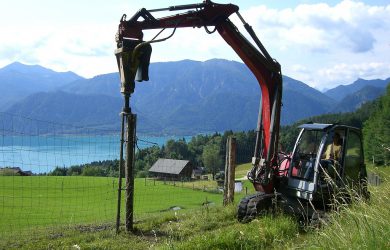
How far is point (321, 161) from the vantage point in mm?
9969

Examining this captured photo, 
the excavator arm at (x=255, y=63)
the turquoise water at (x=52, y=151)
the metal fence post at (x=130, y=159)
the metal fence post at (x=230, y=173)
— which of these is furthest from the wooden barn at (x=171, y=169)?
the metal fence post at (x=130, y=159)

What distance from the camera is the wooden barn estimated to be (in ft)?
251

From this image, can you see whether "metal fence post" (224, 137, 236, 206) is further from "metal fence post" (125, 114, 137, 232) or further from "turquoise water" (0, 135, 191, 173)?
"metal fence post" (125, 114, 137, 232)

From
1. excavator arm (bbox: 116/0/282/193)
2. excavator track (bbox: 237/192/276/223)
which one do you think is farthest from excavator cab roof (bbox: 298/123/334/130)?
excavator track (bbox: 237/192/276/223)

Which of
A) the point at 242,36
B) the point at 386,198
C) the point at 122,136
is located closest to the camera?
the point at 386,198

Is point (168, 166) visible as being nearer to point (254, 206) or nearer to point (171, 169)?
point (171, 169)

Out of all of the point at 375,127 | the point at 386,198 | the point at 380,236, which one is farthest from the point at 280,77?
the point at 375,127

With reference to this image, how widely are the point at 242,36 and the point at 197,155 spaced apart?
285 feet

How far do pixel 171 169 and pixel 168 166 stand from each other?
146 centimetres

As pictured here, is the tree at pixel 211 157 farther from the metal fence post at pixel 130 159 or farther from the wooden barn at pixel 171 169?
the metal fence post at pixel 130 159

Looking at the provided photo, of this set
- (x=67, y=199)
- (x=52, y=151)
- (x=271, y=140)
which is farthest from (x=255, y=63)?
(x=67, y=199)

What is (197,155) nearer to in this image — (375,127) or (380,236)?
(375,127)

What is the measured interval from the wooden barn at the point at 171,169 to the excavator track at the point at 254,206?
65094 millimetres

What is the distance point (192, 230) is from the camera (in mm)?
9180
